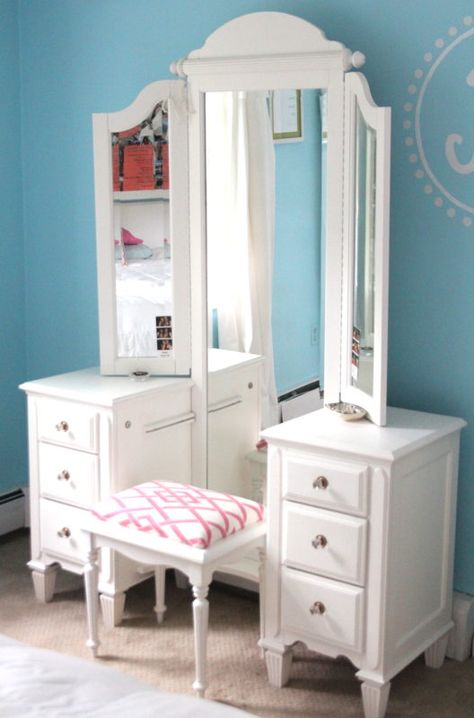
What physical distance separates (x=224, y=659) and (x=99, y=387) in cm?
86

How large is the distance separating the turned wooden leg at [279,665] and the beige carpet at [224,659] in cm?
2

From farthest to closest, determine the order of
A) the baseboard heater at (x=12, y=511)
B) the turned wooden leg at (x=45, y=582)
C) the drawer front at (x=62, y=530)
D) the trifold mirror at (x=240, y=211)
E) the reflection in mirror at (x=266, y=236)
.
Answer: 1. the baseboard heater at (x=12, y=511)
2. the turned wooden leg at (x=45, y=582)
3. the drawer front at (x=62, y=530)
4. the reflection in mirror at (x=266, y=236)
5. the trifold mirror at (x=240, y=211)

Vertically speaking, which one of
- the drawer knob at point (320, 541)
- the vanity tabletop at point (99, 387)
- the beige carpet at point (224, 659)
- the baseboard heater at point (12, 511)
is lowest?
the beige carpet at point (224, 659)

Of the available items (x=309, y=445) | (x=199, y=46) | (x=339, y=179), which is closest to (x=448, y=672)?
(x=309, y=445)

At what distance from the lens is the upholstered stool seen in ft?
8.09

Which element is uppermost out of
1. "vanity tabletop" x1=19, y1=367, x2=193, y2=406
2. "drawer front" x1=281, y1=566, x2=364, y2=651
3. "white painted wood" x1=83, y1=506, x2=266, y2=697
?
"vanity tabletop" x1=19, y1=367, x2=193, y2=406

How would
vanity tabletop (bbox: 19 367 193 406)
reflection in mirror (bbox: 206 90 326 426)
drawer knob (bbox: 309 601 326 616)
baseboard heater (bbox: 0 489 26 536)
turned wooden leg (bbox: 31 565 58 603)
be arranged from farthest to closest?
baseboard heater (bbox: 0 489 26 536) < turned wooden leg (bbox: 31 565 58 603) < vanity tabletop (bbox: 19 367 193 406) < reflection in mirror (bbox: 206 90 326 426) < drawer knob (bbox: 309 601 326 616)

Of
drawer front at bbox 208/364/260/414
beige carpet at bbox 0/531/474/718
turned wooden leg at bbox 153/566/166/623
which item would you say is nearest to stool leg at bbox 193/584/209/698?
beige carpet at bbox 0/531/474/718

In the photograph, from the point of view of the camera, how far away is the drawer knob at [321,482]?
2471 millimetres

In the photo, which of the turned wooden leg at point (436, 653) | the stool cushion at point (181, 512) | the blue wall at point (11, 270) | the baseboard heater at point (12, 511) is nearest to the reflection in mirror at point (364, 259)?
the stool cushion at point (181, 512)

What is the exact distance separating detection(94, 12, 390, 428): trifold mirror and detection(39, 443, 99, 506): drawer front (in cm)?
33

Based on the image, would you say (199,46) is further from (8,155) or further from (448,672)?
(448,672)

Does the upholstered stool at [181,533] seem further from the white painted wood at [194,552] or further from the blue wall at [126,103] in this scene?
the blue wall at [126,103]

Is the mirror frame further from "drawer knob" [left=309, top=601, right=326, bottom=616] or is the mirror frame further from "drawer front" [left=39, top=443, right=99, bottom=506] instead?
"drawer front" [left=39, top=443, right=99, bottom=506]
